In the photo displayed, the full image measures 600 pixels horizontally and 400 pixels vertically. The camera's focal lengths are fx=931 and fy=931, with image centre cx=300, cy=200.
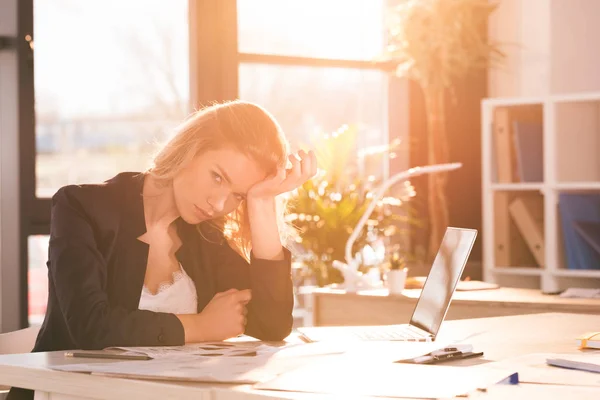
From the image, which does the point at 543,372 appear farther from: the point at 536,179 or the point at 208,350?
the point at 536,179

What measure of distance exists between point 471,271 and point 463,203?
17.8 inches

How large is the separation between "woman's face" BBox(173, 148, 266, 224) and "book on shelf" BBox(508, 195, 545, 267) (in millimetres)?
2981

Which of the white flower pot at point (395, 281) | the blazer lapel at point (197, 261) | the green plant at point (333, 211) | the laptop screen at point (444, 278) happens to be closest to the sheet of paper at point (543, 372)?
the laptop screen at point (444, 278)

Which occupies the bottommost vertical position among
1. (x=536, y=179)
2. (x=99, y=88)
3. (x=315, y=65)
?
(x=536, y=179)

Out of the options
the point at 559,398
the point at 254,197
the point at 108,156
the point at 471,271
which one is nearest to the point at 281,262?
the point at 254,197

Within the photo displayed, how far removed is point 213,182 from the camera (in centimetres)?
219

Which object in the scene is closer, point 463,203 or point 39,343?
point 39,343

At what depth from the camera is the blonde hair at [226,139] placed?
2225mm

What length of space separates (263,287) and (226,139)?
1.22 ft

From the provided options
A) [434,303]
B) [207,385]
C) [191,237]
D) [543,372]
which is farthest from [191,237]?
[543,372]

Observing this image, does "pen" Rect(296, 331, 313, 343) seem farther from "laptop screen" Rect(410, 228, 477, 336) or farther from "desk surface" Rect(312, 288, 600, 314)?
"desk surface" Rect(312, 288, 600, 314)

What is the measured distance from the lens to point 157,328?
77.5 inches

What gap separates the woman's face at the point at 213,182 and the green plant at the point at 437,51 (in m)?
3.33

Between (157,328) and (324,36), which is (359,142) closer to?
(324,36)
